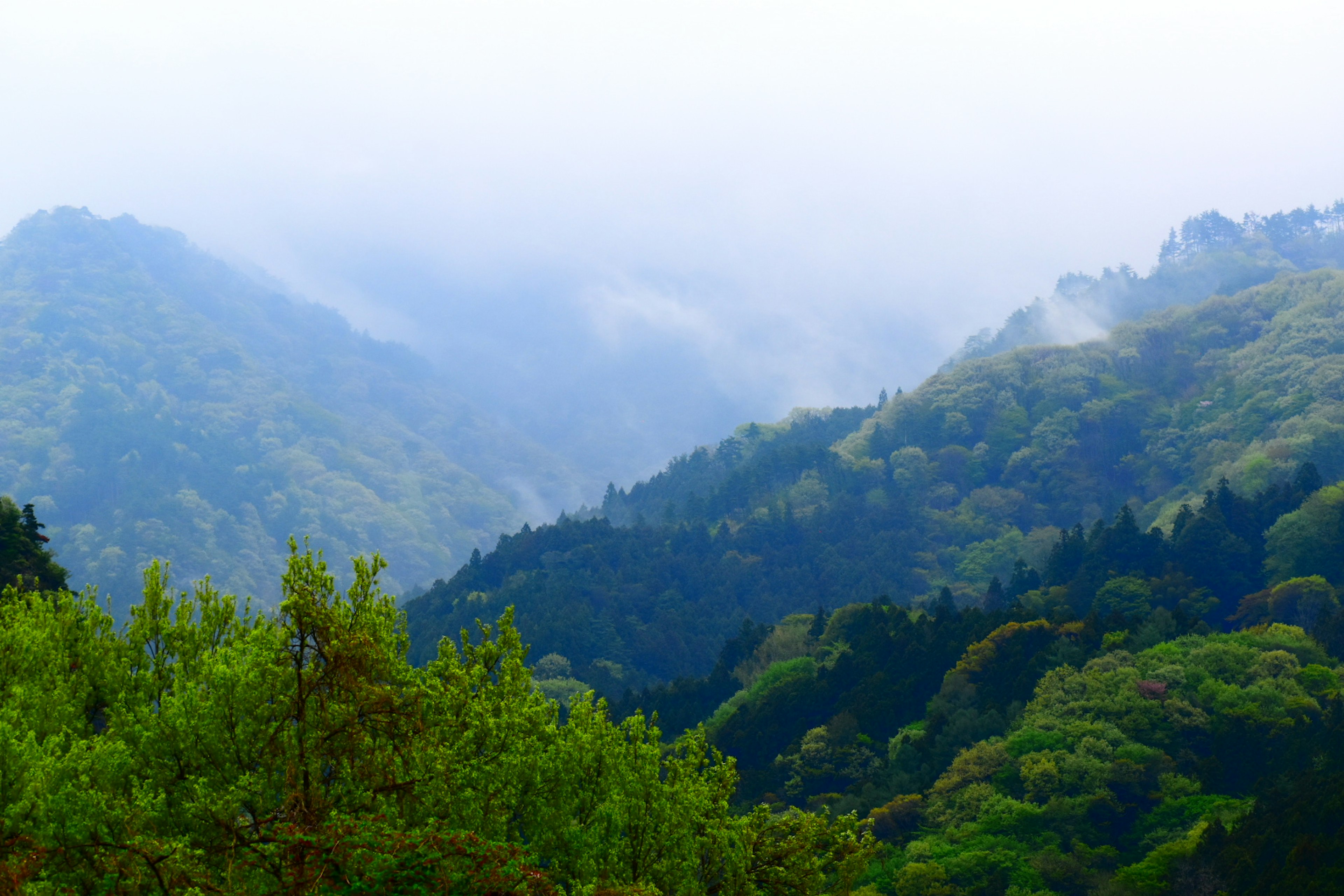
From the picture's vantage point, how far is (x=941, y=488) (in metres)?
155

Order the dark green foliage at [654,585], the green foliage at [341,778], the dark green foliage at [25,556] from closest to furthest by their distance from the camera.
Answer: the green foliage at [341,778] < the dark green foliage at [25,556] < the dark green foliage at [654,585]

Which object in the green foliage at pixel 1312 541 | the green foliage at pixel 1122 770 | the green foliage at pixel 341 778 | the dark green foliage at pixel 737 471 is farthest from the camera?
the dark green foliage at pixel 737 471

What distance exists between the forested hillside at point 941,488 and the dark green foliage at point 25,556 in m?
66.3

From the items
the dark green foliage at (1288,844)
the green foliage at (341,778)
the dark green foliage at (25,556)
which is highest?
the dark green foliage at (25,556)

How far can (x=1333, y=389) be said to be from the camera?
13050 cm

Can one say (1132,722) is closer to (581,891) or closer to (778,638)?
(778,638)

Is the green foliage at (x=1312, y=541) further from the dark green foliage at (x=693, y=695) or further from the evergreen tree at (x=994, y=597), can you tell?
the dark green foliage at (x=693, y=695)

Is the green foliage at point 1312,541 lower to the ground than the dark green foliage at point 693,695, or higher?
higher

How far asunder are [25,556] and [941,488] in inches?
4904

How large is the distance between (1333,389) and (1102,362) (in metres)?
42.4

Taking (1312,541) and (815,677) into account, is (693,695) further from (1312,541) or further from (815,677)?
(1312,541)

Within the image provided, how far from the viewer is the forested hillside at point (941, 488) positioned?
125 m

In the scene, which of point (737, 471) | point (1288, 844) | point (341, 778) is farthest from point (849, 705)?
point (737, 471)

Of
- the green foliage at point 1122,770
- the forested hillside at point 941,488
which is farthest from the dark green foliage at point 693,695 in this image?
the green foliage at point 1122,770
